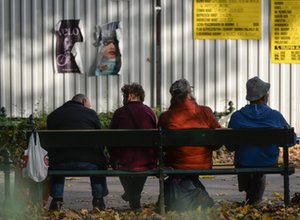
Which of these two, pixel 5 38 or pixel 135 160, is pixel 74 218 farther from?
pixel 5 38

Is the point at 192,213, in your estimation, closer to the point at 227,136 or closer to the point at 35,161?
the point at 227,136

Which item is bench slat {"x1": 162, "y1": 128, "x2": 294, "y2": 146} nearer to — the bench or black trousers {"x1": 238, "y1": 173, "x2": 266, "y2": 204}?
the bench

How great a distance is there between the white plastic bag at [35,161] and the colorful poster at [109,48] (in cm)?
758

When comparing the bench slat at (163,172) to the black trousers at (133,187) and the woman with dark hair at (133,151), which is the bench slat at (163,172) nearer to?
the woman with dark hair at (133,151)

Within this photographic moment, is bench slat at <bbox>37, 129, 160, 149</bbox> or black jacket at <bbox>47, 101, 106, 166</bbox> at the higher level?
black jacket at <bbox>47, 101, 106, 166</bbox>

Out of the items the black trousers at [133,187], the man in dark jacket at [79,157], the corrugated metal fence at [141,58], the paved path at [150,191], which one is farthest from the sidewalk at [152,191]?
the corrugated metal fence at [141,58]

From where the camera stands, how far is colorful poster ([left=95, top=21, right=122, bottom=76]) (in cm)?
1609

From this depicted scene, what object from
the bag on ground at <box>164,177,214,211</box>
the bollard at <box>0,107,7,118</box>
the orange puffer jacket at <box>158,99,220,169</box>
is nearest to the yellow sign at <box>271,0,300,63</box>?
the bollard at <box>0,107,7,118</box>

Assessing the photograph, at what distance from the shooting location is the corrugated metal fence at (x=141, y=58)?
16125mm

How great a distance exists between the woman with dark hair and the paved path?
17.2 inches

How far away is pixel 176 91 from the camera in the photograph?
9.08 meters

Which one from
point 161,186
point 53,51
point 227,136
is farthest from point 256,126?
point 53,51

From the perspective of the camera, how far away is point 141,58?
1617cm

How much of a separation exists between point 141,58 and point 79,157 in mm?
7324
